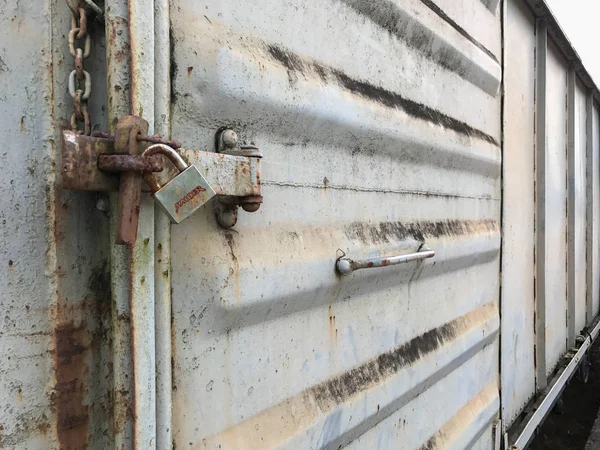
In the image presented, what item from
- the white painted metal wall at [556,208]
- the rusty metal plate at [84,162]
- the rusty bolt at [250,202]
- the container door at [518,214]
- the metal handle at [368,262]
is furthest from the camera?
the white painted metal wall at [556,208]

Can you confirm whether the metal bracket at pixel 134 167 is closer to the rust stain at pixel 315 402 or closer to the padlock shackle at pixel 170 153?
the padlock shackle at pixel 170 153

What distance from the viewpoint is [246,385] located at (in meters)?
1.01

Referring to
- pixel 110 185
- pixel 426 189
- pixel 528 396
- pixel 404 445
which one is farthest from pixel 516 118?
pixel 110 185

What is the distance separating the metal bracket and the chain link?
0.05 meters

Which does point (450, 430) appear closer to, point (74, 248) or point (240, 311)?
point (240, 311)

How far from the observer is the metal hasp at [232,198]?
2.98 ft

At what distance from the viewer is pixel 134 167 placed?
2.31ft

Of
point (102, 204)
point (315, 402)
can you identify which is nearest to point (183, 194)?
point (102, 204)

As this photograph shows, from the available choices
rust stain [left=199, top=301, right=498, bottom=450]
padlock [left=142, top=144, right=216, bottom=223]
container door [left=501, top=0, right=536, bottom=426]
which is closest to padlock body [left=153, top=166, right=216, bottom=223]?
padlock [left=142, top=144, right=216, bottom=223]

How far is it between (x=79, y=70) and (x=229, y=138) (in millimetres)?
292

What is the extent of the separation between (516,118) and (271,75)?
209 cm

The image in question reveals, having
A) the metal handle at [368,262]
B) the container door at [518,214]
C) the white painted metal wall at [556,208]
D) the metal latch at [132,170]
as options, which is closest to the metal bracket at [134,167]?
the metal latch at [132,170]

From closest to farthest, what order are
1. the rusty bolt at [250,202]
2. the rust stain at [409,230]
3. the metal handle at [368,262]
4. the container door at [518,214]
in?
the rusty bolt at [250,202] → the metal handle at [368,262] → the rust stain at [409,230] → the container door at [518,214]

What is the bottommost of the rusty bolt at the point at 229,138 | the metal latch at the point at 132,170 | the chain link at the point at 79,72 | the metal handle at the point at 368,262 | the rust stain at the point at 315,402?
the rust stain at the point at 315,402
